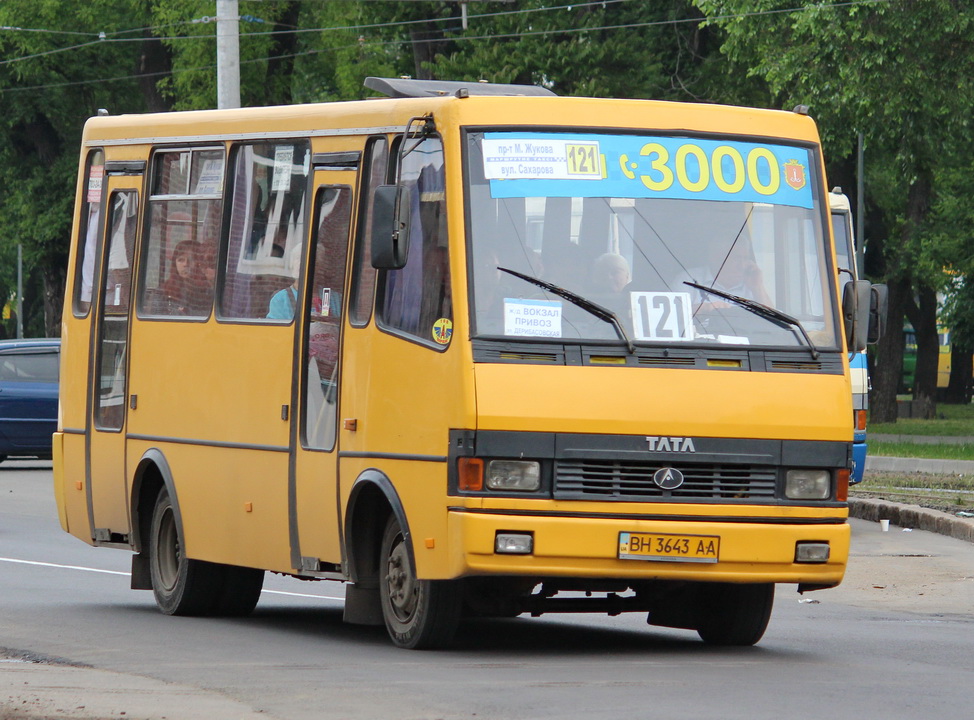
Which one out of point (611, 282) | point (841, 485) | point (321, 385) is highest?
point (611, 282)

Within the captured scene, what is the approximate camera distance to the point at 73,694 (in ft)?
27.7

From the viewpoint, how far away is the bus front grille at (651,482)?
373 inches

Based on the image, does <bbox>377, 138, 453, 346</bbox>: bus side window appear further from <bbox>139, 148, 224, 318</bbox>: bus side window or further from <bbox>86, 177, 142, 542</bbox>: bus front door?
<bbox>86, 177, 142, 542</bbox>: bus front door

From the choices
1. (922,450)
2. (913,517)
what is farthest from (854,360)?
(922,450)

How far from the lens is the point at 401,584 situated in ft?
33.1

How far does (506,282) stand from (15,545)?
9354mm

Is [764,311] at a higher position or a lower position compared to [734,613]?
higher

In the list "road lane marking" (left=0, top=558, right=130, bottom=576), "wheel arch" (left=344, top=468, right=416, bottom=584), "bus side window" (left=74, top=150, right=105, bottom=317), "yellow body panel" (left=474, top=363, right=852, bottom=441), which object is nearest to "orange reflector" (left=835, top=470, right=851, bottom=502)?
"yellow body panel" (left=474, top=363, right=852, bottom=441)

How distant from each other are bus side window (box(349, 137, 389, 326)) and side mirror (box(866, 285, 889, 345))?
107 inches

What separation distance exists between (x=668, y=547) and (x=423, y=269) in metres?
1.78

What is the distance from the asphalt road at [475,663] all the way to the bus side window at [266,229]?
6.00 feet

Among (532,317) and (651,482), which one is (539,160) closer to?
(532,317)

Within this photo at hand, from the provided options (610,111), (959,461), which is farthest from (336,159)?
(959,461)

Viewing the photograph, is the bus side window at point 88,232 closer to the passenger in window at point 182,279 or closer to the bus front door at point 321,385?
the passenger in window at point 182,279
